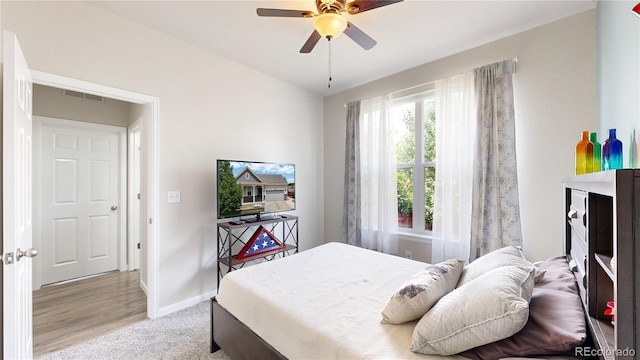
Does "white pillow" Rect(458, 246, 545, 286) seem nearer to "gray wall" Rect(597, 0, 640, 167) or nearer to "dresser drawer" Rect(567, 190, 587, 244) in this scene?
"dresser drawer" Rect(567, 190, 587, 244)

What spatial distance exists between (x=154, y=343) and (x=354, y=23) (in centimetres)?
314

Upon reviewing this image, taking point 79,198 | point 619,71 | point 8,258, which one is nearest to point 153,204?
point 8,258

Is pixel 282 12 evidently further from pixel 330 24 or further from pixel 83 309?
pixel 83 309

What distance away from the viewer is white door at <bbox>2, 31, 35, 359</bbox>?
4.32 feet

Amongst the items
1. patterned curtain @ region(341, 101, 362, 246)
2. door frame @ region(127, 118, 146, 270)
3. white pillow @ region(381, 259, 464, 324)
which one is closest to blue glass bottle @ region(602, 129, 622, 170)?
white pillow @ region(381, 259, 464, 324)

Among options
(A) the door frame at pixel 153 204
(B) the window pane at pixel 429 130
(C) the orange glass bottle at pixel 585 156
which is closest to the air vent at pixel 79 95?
(A) the door frame at pixel 153 204

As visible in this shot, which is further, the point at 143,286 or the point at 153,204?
the point at 143,286

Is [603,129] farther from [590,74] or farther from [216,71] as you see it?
[216,71]

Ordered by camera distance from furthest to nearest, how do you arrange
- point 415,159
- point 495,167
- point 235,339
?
point 415,159, point 495,167, point 235,339

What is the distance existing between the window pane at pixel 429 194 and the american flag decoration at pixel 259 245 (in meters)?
1.78

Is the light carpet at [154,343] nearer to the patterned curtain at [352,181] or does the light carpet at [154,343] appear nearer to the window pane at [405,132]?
the patterned curtain at [352,181]

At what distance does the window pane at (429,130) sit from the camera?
10.5ft

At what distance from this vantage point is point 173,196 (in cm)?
272

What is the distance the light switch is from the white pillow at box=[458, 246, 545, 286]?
2577 millimetres
